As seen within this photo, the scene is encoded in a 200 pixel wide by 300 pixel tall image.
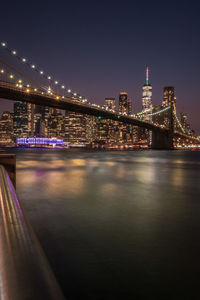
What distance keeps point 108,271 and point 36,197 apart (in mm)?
5118

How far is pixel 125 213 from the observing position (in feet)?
18.6

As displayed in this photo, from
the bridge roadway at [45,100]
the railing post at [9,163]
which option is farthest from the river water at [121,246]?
the bridge roadway at [45,100]

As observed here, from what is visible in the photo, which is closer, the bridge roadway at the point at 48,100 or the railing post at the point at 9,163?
the railing post at the point at 9,163

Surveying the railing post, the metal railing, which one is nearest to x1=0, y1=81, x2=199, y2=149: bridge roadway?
the railing post

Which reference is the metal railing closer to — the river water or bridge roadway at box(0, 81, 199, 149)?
the river water

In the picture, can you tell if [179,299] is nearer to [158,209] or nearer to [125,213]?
[125,213]

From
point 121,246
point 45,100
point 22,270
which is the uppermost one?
point 45,100

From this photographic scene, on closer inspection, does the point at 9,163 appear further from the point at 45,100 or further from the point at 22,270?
the point at 45,100

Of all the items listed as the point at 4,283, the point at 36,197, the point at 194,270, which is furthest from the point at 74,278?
the point at 36,197

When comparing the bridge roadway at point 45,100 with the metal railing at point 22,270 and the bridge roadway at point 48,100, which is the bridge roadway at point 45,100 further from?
the metal railing at point 22,270

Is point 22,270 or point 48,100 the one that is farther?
point 48,100

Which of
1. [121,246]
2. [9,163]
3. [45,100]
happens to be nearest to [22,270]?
[121,246]

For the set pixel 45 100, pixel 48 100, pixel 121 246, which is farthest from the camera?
pixel 48 100

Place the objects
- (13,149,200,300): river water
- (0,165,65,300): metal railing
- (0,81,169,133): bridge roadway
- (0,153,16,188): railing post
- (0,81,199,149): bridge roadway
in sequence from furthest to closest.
Result: (0,81,199,149): bridge roadway, (0,81,169,133): bridge roadway, (0,153,16,188): railing post, (13,149,200,300): river water, (0,165,65,300): metal railing
